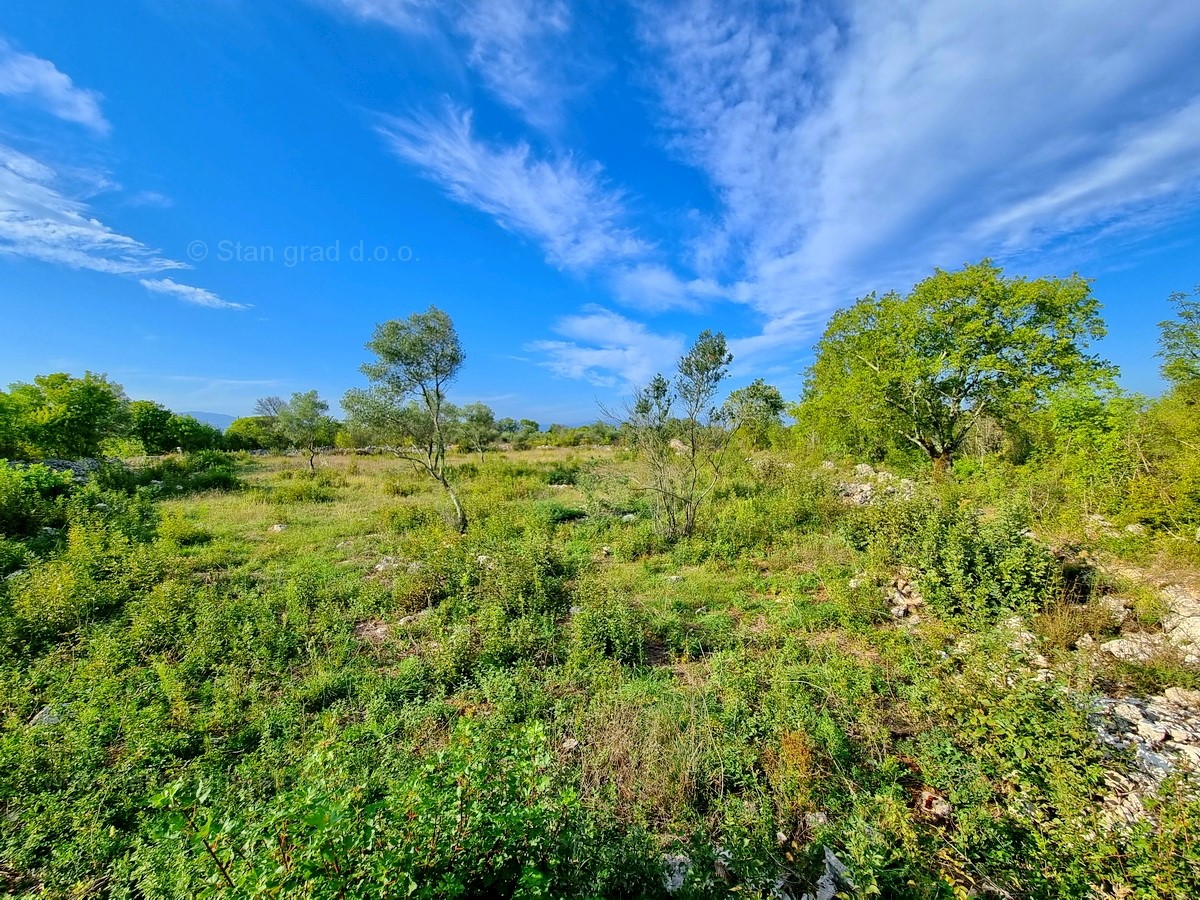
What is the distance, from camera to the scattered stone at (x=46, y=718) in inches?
159

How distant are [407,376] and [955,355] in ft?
53.2

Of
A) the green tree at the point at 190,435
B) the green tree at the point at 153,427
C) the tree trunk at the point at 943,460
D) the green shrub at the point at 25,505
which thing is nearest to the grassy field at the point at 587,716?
the green shrub at the point at 25,505

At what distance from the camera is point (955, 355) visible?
42.4ft

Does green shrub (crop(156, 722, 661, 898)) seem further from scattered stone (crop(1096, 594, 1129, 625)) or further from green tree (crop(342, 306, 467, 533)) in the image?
green tree (crop(342, 306, 467, 533))

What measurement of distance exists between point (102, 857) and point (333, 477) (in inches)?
723

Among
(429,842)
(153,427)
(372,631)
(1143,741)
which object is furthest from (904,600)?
(153,427)

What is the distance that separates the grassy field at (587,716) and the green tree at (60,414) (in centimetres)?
1378

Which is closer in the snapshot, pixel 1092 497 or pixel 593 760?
pixel 593 760

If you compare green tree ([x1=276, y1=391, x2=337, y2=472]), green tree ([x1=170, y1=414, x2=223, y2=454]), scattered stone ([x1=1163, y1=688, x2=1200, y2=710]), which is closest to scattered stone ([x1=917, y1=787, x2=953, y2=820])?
Result: scattered stone ([x1=1163, y1=688, x2=1200, y2=710])

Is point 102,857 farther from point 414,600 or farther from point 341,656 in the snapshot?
point 414,600

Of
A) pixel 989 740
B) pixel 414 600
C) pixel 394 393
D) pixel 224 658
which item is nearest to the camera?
pixel 989 740

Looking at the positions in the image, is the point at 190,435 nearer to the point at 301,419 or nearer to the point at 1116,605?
→ the point at 301,419

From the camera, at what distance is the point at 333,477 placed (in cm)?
1891

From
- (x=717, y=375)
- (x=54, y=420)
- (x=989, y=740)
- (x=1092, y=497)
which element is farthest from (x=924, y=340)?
(x=54, y=420)
